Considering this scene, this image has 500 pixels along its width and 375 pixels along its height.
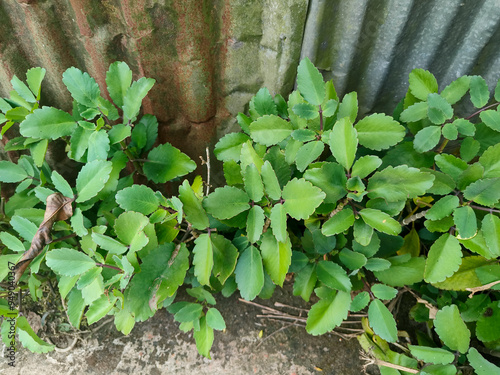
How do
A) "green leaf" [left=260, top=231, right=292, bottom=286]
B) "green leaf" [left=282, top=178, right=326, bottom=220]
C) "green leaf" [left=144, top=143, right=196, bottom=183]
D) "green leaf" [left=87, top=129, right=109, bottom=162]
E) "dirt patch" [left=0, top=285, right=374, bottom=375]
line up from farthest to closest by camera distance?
"dirt patch" [left=0, top=285, right=374, bottom=375] < "green leaf" [left=144, top=143, right=196, bottom=183] < "green leaf" [left=87, top=129, right=109, bottom=162] < "green leaf" [left=260, top=231, right=292, bottom=286] < "green leaf" [left=282, top=178, right=326, bottom=220]

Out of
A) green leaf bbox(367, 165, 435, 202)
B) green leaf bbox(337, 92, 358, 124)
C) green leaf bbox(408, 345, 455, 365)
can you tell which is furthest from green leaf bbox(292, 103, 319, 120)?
green leaf bbox(408, 345, 455, 365)

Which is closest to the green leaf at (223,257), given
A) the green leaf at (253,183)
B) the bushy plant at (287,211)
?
the bushy plant at (287,211)

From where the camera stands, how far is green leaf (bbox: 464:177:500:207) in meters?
0.84

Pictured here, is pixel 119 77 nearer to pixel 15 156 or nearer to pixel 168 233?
pixel 168 233

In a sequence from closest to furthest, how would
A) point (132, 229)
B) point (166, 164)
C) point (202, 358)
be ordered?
point (132, 229), point (166, 164), point (202, 358)

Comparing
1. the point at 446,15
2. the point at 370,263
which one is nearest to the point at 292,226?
the point at 370,263

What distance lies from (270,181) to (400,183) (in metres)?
0.30

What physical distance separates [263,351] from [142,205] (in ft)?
2.30

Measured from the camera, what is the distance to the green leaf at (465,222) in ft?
2.80

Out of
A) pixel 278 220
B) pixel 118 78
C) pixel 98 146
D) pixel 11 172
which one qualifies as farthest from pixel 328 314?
pixel 11 172

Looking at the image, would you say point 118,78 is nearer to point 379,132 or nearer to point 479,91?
point 379,132

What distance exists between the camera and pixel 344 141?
872 millimetres

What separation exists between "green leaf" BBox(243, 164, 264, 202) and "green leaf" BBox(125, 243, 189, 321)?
24cm

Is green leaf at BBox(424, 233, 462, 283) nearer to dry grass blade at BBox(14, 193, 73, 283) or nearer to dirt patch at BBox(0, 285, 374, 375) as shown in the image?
dirt patch at BBox(0, 285, 374, 375)
